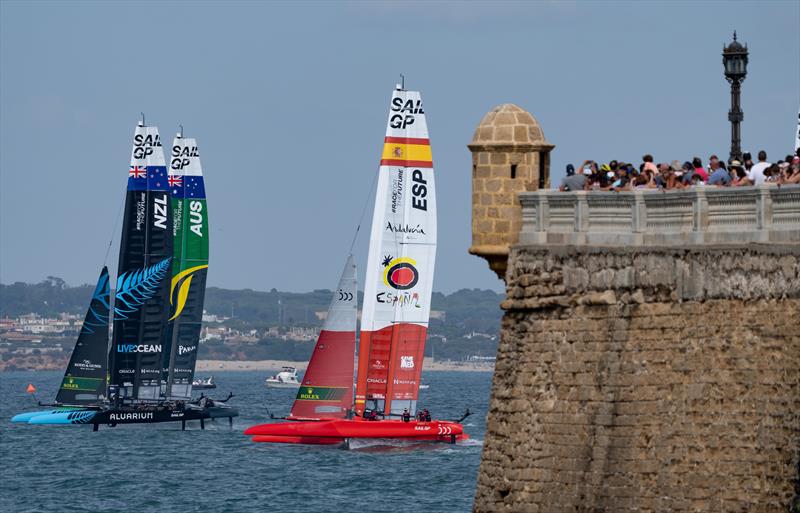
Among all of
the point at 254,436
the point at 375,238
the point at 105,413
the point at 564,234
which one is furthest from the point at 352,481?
the point at 564,234

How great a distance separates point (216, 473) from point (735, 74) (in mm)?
45729

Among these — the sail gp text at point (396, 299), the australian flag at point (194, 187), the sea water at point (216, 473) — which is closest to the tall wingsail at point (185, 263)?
the australian flag at point (194, 187)

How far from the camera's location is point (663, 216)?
22344 mm

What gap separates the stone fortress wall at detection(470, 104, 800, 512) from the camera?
67.2 ft

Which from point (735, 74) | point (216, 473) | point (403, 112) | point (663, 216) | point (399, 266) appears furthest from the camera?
point (399, 266)

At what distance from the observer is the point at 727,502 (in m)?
20.4

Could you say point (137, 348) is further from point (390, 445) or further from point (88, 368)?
point (390, 445)

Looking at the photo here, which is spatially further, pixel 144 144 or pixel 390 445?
pixel 144 144

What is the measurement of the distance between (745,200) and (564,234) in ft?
8.21

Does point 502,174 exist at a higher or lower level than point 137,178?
lower

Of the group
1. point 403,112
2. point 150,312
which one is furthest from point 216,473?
point 150,312

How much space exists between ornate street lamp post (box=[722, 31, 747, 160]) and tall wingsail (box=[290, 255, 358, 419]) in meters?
50.4

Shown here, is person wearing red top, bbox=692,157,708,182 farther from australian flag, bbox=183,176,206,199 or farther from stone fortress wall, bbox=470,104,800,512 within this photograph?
australian flag, bbox=183,176,206,199

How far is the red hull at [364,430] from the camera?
79.5 metres
